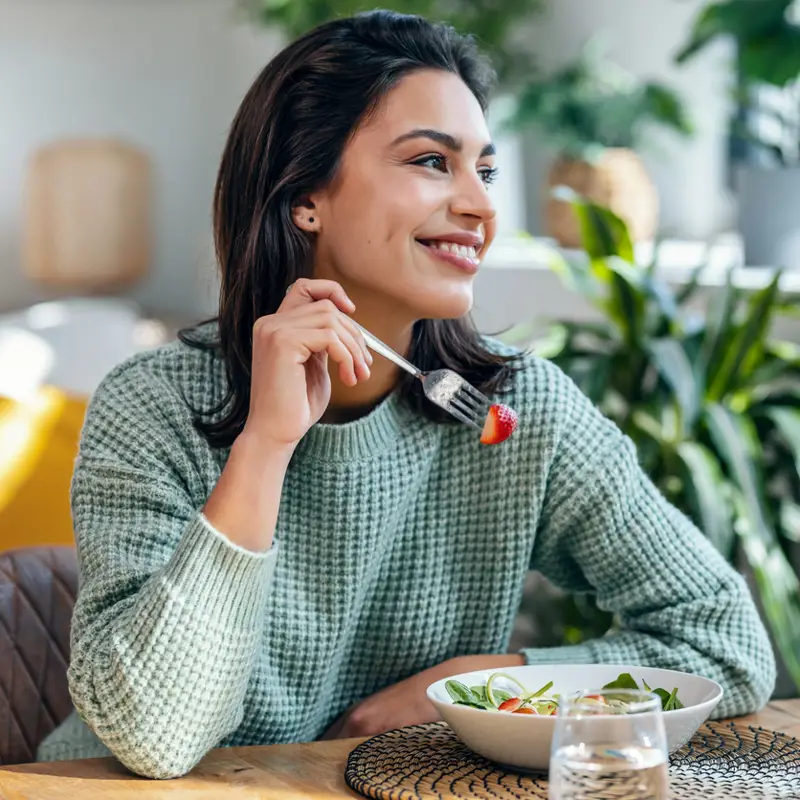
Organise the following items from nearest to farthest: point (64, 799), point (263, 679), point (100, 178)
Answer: point (64, 799)
point (263, 679)
point (100, 178)

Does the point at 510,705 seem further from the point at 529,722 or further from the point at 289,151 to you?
the point at 289,151

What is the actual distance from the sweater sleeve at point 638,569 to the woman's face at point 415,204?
8.4 inches

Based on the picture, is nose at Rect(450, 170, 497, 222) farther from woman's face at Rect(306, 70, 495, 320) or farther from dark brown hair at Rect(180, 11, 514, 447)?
dark brown hair at Rect(180, 11, 514, 447)

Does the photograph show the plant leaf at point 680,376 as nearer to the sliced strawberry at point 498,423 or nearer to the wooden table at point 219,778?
the sliced strawberry at point 498,423

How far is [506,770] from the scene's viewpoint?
1.07 metres

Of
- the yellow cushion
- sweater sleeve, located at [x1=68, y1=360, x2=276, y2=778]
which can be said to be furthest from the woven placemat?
the yellow cushion

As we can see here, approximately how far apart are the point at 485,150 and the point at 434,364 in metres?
0.26

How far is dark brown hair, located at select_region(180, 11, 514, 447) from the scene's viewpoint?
55.0 inches

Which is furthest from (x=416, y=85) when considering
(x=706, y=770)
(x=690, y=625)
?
(x=706, y=770)

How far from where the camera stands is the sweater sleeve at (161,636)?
1.13m

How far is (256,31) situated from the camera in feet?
16.4

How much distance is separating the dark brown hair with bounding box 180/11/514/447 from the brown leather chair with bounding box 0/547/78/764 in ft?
1.13

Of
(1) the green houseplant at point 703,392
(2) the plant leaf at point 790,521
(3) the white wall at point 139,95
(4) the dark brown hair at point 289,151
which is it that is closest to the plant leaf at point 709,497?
(1) the green houseplant at point 703,392

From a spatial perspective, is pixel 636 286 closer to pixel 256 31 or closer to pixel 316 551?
pixel 316 551
